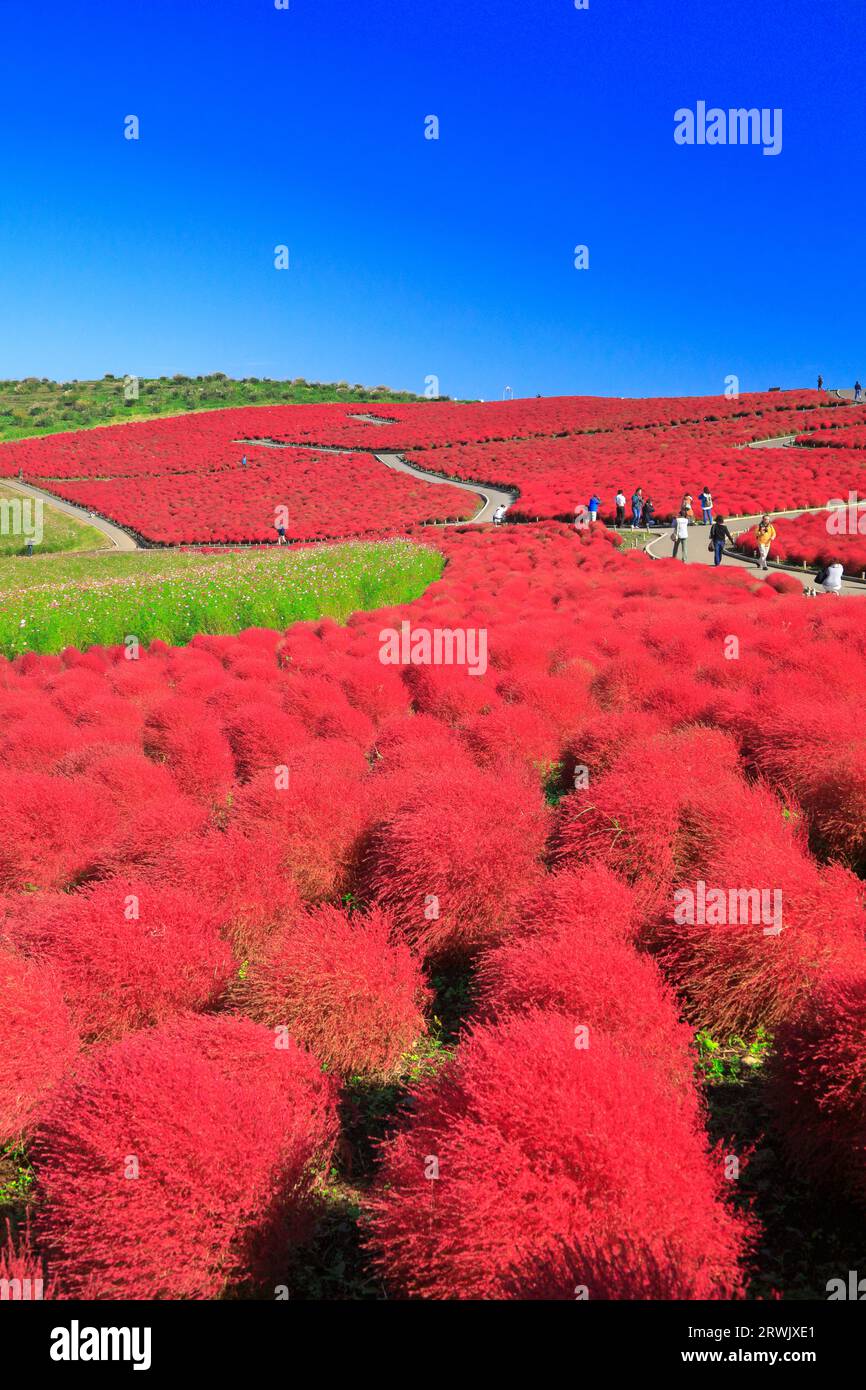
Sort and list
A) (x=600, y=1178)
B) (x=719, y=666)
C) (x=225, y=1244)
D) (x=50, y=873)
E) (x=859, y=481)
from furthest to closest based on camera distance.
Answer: (x=859, y=481) → (x=719, y=666) → (x=50, y=873) → (x=225, y=1244) → (x=600, y=1178)

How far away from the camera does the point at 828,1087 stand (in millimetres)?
3576

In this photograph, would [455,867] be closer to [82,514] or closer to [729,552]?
[729,552]

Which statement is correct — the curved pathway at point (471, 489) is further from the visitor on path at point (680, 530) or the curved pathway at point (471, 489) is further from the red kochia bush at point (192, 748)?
the red kochia bush at point (192, 748)

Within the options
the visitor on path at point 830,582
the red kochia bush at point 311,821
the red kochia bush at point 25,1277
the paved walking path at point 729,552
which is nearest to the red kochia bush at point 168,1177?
the red kochia bush at point 25,1277

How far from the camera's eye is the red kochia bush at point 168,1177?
308cm

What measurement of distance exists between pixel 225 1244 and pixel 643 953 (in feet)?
8.74

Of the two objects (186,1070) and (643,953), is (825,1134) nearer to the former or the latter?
(643,953)

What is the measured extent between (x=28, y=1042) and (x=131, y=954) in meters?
0.74

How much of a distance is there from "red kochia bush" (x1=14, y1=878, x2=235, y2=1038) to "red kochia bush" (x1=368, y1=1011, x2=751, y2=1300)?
232 centimetres

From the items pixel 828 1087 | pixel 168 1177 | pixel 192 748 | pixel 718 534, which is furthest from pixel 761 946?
pixel 718 534

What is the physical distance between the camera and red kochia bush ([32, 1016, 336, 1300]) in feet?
10.1

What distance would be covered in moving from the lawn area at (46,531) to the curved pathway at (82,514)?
0.55 meters
